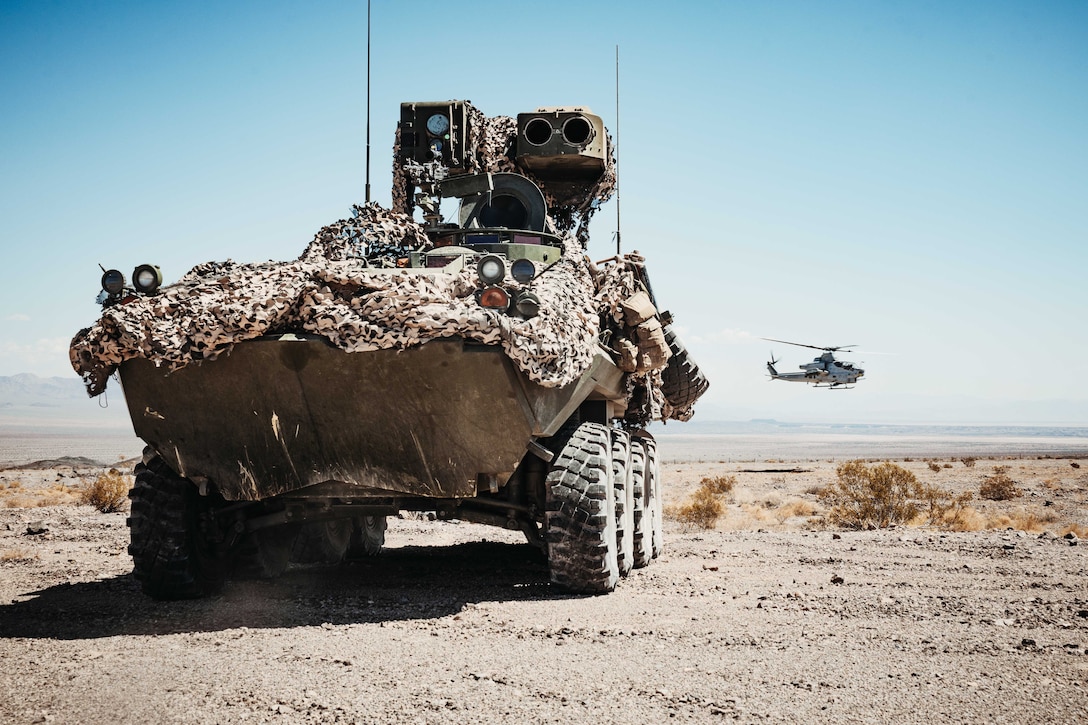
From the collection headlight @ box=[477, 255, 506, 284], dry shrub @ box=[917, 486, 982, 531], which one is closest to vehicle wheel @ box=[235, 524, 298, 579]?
headlight @ box=[477, 255, 506, 284]

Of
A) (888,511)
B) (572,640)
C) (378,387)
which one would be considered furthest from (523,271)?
(888,511)

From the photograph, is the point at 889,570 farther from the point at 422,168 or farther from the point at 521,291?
the point at 422,168

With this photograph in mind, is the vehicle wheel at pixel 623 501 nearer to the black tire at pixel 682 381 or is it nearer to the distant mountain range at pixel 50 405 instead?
the black tire at pixel 682 381

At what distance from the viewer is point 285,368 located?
5988 millimetres

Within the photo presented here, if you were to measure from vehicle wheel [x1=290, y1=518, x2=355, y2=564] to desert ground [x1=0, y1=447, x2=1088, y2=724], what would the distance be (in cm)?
25

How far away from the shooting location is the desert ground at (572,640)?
4055 mm

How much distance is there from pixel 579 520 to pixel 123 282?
3263mm

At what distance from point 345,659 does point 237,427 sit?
6.59ft

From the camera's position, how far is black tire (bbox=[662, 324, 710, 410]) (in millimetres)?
10109

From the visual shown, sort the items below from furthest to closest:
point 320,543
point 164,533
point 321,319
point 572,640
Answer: point 320,543 < point 164,533 < point 321,319 < point 572,640

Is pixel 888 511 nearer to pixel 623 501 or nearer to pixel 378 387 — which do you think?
pixel 623 501

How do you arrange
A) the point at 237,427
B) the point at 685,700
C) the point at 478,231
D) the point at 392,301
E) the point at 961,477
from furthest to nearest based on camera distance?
the point at 961,477 → the point at 478,231 → the point at 237,427 → the point at 392,301 → the point at 685,700

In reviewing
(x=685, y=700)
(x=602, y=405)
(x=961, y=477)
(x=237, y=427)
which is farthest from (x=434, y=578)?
(x=961, y=477)

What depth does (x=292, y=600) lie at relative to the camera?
6.88m
